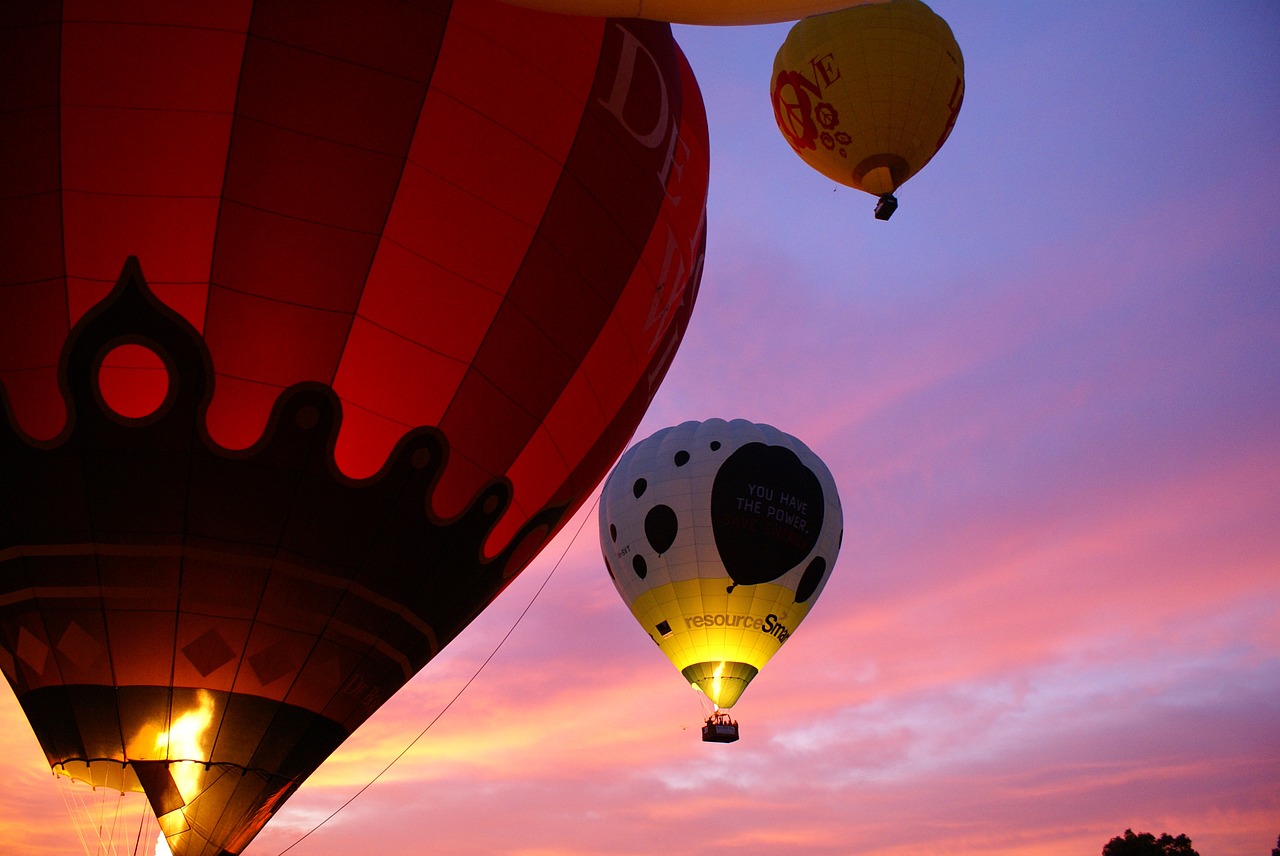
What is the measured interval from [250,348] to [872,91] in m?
11.3

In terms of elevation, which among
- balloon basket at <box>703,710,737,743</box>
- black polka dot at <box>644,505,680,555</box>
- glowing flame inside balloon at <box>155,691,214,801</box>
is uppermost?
black polka dot at <box>644,505,680,555</box>

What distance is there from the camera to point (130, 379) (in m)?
5.90

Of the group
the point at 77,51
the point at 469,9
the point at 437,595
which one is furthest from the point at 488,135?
the point at 437,595

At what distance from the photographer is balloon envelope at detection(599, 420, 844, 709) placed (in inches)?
715

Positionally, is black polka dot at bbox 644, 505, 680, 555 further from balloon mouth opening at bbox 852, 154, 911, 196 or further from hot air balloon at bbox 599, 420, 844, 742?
balloon mouth opening at bbox 852, 154, 911, 196

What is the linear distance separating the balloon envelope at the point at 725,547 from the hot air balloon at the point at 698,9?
14.3 m

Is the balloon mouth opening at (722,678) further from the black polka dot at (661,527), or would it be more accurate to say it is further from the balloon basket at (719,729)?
the black polka dot at (661,527)

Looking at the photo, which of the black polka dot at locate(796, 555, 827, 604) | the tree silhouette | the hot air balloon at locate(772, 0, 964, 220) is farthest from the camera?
the tree silhouette

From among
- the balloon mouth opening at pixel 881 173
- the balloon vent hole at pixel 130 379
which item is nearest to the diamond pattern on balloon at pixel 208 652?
the balloon vent hole at pixel 130 379

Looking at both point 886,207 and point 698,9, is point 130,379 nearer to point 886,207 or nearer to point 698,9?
point 698,9

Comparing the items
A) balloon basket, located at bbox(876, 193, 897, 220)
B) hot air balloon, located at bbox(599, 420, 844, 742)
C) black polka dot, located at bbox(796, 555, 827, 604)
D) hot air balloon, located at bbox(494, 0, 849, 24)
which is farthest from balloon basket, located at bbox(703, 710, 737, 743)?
hot air balloon, located at bbox(494, 0, 849, 24)

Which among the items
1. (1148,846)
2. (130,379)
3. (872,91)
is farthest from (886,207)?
(1148,846)

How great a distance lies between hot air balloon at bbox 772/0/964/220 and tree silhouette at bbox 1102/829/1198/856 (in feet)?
78.6

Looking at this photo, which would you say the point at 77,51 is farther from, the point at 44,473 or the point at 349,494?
the point at 349,494
